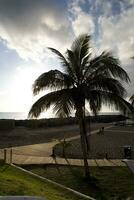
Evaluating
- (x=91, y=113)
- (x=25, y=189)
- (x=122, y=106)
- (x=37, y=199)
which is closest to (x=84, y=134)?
(x=91, y=113)

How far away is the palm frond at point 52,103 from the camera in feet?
47.6

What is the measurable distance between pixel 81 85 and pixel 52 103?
1648 millimetres

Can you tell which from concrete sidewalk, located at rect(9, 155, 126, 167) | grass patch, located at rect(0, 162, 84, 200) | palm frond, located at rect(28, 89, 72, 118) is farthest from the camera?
concrete sidewalk, located at rect(9, 155, 126, 167)

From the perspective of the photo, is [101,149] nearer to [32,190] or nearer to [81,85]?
[81,85]

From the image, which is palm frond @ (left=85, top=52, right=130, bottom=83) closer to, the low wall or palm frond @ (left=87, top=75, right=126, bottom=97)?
palm frond @ (left=87, top=75, right=126, bottom=97)

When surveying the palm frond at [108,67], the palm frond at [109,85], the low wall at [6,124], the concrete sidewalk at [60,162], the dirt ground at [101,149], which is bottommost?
the concrete sidewalk at [60,162]

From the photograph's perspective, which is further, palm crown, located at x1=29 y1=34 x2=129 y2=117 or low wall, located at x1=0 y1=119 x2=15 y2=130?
low wall, located at x1=0 y1=119 x2=15 y2=130

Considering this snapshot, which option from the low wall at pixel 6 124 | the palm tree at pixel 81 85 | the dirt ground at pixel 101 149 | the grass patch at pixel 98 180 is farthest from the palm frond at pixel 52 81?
the low wall at pixel 6 124

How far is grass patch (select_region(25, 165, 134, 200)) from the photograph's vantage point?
12.2 metres

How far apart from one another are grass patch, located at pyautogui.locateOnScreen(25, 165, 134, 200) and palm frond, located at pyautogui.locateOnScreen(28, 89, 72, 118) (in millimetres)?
3005

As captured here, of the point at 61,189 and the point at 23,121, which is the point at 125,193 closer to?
the point at 61,189

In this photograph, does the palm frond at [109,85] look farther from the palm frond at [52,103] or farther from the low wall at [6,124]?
the low wall at [6,124]

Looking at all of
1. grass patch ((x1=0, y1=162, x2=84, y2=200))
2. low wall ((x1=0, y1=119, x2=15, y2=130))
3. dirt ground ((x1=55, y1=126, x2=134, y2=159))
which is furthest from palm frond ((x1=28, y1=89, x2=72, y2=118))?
low wall ((x1=0, y1=119, x2=15, y2=130))

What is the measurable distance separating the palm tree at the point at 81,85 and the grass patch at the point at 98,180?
87cm
